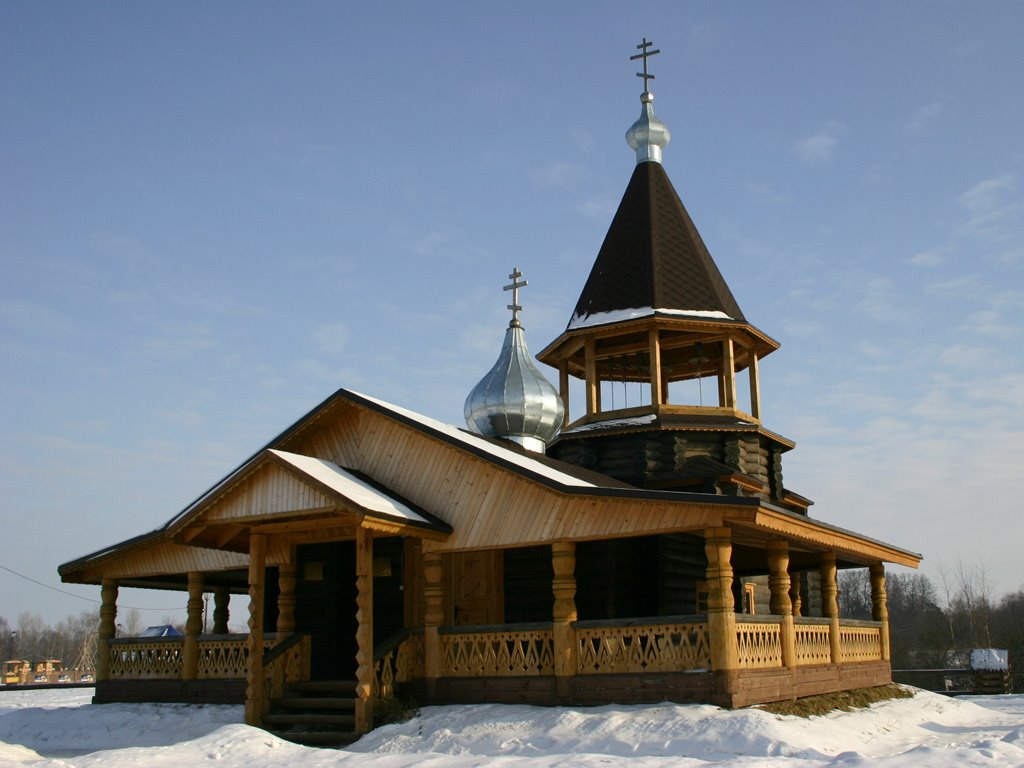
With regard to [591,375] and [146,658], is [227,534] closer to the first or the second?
[146,658]

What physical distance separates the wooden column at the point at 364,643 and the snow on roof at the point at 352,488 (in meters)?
0.41

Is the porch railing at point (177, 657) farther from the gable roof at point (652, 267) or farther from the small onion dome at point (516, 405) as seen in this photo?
the gable roof at point (652, 267)

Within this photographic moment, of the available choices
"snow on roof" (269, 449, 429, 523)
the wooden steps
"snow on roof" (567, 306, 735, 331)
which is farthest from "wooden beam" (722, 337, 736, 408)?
the wooden steps

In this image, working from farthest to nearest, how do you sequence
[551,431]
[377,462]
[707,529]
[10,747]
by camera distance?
[551,431] → [377,462] → [707,529] → [10,747]

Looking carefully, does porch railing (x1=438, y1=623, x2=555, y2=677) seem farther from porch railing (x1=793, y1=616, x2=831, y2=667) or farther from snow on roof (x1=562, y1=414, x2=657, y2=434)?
snow on roof (x1=562, y1=414, x2=657, y2=434)

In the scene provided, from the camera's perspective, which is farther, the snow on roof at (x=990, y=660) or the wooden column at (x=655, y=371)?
the snow on roof at (x=990, y=660)

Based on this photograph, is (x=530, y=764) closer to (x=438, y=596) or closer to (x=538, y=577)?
(x=438, y=596)

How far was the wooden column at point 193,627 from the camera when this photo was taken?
15.9 m

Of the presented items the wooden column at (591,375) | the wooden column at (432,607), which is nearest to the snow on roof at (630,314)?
the wooden column at (591,375)

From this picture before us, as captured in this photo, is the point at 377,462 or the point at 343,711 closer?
the point at 343,711

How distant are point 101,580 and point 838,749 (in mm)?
12366

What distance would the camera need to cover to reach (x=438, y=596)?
Answer: 13.6 metres

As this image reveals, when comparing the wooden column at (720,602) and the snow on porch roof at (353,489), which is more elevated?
the snow on porch roof at (353,489)

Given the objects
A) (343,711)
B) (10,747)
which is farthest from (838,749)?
(10,747)
